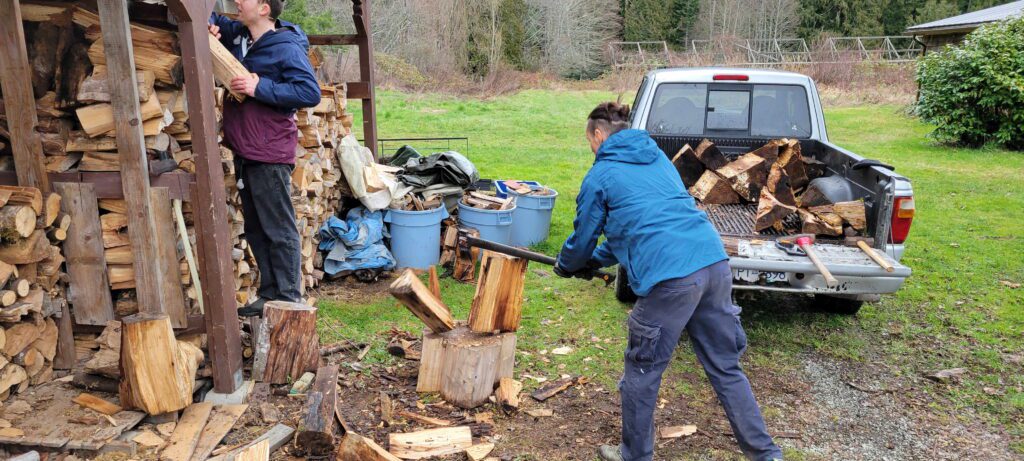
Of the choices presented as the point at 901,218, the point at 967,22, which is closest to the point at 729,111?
the point at 901,218

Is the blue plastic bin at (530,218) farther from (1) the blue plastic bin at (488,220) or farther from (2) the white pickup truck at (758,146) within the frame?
(2) the white pickup truck at (758,146)

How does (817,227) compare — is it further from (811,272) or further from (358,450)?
(358,450)

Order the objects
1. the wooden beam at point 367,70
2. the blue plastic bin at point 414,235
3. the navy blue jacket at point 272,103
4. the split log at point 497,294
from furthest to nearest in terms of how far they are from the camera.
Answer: the wooden beam at point 367,70 → the blue plastic bin at point 414,235 → the navy blue jacket at point 272,103 → the split log at point 497,294

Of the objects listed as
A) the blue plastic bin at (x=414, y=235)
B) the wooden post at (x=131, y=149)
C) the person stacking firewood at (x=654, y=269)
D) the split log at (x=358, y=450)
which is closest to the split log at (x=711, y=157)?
the blue plastic bin at (x=414, y=235)

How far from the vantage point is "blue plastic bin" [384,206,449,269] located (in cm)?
629

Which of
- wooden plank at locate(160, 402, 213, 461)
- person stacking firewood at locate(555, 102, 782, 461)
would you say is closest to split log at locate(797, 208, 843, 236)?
person stacking firewood at locate(555, 102, 782, 461)

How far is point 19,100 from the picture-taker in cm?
331

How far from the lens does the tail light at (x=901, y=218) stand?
173 inches

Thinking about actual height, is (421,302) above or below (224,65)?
below

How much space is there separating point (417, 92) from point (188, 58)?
64.6ft

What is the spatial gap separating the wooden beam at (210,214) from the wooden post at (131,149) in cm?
25

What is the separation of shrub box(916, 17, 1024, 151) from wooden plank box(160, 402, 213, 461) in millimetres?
14444

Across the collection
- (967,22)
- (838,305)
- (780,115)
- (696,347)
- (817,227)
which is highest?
(967,22)

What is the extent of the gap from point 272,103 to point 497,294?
5.73 feet
